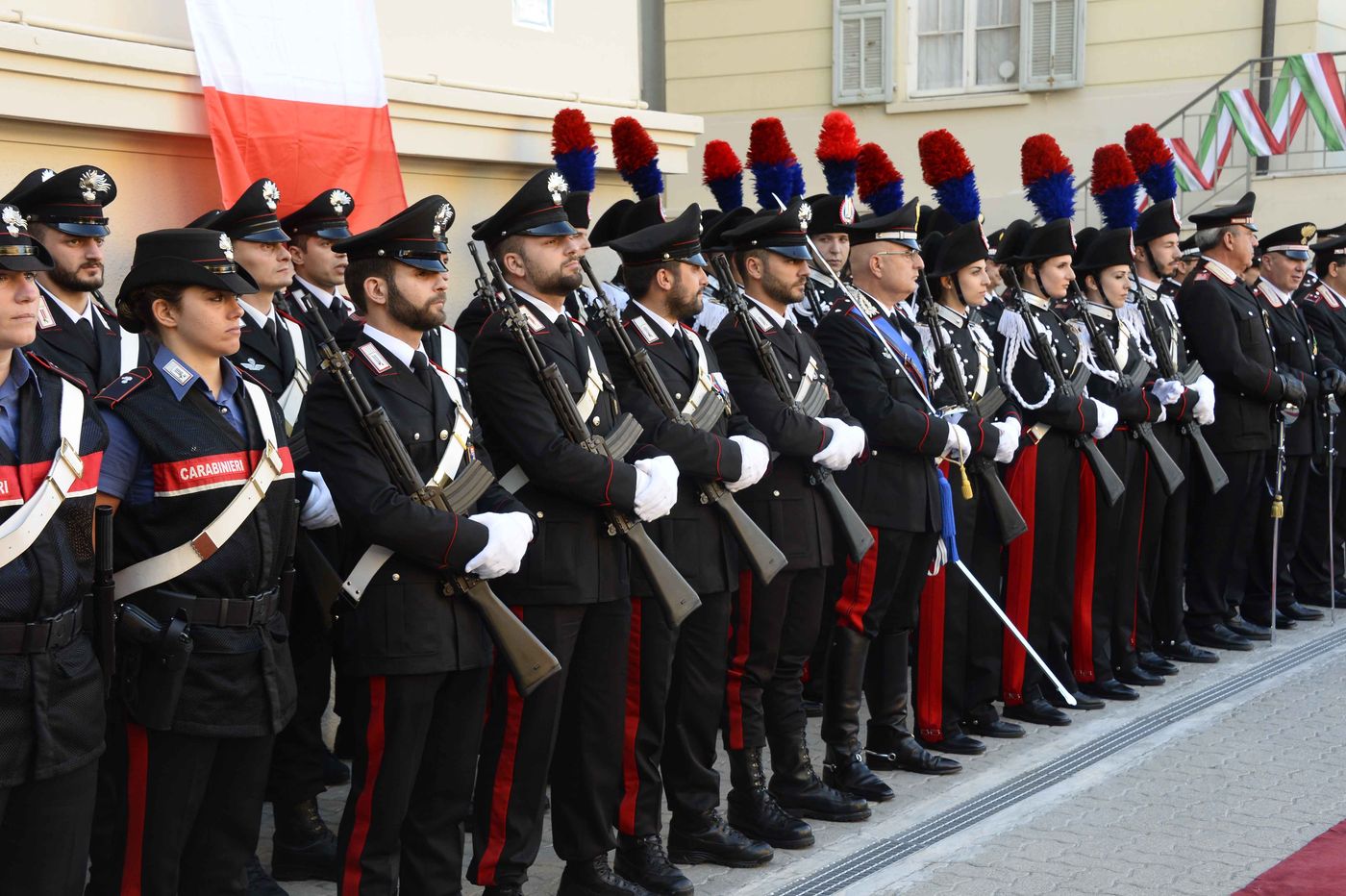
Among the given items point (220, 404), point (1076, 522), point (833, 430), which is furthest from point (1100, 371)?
point (220, 404)

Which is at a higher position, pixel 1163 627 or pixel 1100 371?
pixel 1100 371

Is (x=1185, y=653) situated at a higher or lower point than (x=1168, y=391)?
lower

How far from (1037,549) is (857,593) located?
4.60ft

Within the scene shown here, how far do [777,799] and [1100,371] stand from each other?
2709mm

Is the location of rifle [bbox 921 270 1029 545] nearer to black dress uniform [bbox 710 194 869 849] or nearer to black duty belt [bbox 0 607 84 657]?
black dress uniform [bbox 710 194 869 849]

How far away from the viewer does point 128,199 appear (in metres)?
6.03

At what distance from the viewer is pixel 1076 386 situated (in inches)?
282

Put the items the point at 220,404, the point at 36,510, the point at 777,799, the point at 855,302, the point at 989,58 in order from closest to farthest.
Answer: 1. the point at 36,510
2. the point at 220,404
3. the point at 777,799
4. the point at 855,302
5. the point at 989,58

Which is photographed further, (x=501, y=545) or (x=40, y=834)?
(x=501, y=545)

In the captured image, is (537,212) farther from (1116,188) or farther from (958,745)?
(1116,188)

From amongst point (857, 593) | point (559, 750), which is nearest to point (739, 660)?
point (857, 593)

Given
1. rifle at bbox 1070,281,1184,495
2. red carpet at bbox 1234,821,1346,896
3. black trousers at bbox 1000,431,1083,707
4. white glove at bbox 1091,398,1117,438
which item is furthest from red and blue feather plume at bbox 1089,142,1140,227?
red carpet at bbox 1234,821,1346,896

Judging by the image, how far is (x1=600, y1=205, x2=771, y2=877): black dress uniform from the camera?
16.8 ft

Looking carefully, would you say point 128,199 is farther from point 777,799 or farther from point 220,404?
point 777,799
